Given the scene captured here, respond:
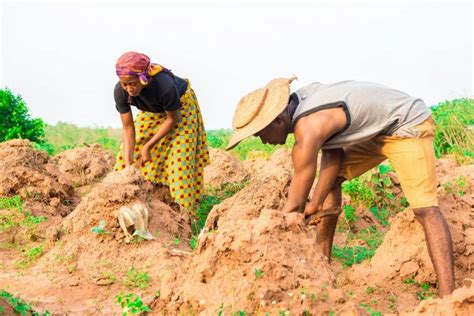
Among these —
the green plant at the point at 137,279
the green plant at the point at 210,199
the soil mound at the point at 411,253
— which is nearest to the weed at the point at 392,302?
the soil mound at the point at 411,253

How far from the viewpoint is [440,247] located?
4238 mm

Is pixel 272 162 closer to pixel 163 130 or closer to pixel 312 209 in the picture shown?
pixel 163 130

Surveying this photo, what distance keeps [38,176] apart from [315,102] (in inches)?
156

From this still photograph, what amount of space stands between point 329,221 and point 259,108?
3.97 feet

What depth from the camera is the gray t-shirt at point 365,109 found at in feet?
14.0

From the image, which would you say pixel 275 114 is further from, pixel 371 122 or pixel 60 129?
pixel 60 129

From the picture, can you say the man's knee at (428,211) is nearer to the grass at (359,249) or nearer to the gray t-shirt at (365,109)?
the gray t-shirt at (365,109)

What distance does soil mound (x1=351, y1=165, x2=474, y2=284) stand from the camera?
15.7 ft

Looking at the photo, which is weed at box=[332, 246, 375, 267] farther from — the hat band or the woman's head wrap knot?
the woman's head wrap knot

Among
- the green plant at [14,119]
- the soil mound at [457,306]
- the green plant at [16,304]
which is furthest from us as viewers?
the green plant at [14,119]

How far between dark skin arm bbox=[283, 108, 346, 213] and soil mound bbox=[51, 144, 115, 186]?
5304 mm

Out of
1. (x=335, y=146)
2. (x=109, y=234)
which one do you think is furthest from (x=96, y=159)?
(x=335, y=146)

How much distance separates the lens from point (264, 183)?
6.44 m

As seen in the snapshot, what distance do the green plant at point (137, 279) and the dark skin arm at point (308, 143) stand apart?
4.03ft
